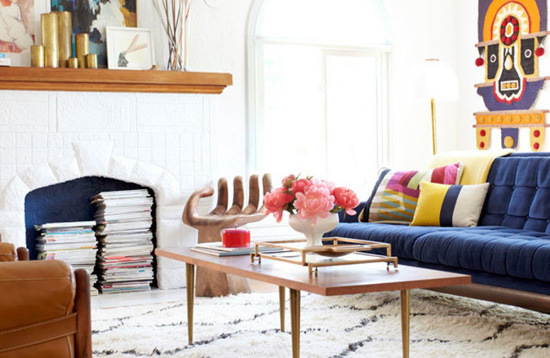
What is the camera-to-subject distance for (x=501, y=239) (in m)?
3.77

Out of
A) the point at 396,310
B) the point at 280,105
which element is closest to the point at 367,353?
the point at 396,310

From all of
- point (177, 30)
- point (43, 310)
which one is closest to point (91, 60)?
point (177, 30)

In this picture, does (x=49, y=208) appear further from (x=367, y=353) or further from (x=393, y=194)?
(x=367, y=353)

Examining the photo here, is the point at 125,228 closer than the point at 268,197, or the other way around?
the point at 268,197

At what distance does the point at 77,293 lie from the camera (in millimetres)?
2074

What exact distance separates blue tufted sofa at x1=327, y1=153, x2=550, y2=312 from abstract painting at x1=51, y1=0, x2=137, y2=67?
6.40 ft

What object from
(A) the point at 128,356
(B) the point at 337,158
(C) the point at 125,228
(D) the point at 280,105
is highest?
(D) the point at 280,105

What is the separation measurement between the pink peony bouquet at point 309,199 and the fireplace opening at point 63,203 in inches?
86.9

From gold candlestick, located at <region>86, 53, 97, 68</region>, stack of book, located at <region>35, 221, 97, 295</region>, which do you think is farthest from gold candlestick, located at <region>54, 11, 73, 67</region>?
stack of book, located at <region>35, 221, 97, 295</region>

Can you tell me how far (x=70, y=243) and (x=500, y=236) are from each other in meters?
2.64

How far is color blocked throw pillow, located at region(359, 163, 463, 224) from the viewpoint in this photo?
486 centimetres

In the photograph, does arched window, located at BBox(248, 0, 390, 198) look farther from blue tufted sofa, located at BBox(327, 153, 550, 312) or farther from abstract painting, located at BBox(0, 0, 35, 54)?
abstract painting, located at BBox(0, 0, 35, 54)

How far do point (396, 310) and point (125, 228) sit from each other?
6.31ft

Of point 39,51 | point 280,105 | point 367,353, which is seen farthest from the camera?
point 280,105
